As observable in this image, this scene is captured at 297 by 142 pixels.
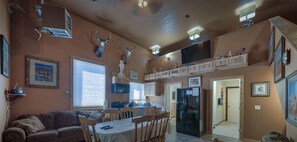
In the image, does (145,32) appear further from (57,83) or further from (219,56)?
(57,83)

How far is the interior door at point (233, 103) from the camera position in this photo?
8.03 m

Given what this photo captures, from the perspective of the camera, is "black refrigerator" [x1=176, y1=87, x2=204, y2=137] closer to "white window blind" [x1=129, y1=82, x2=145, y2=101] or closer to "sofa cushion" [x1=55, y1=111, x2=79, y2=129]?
"white window blind" [x1=129, y1=82, x2=145, y2=101]

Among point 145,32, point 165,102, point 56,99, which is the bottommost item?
point 165,102

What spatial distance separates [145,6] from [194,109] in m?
3.79

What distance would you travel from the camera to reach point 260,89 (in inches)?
175

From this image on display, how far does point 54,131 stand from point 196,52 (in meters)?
5.37

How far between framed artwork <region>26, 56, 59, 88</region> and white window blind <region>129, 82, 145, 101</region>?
12.1ft

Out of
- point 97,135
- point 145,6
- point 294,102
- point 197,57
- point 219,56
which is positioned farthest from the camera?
point 197,57

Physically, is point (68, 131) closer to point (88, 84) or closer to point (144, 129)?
point (88, 84)

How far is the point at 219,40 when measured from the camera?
550cm

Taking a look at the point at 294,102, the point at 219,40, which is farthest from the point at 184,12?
the point at 294,102

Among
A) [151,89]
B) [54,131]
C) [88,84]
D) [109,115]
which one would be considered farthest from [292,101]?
[151,89]

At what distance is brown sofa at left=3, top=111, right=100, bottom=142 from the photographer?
299cm

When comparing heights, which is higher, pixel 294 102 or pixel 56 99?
pixel 294 102
